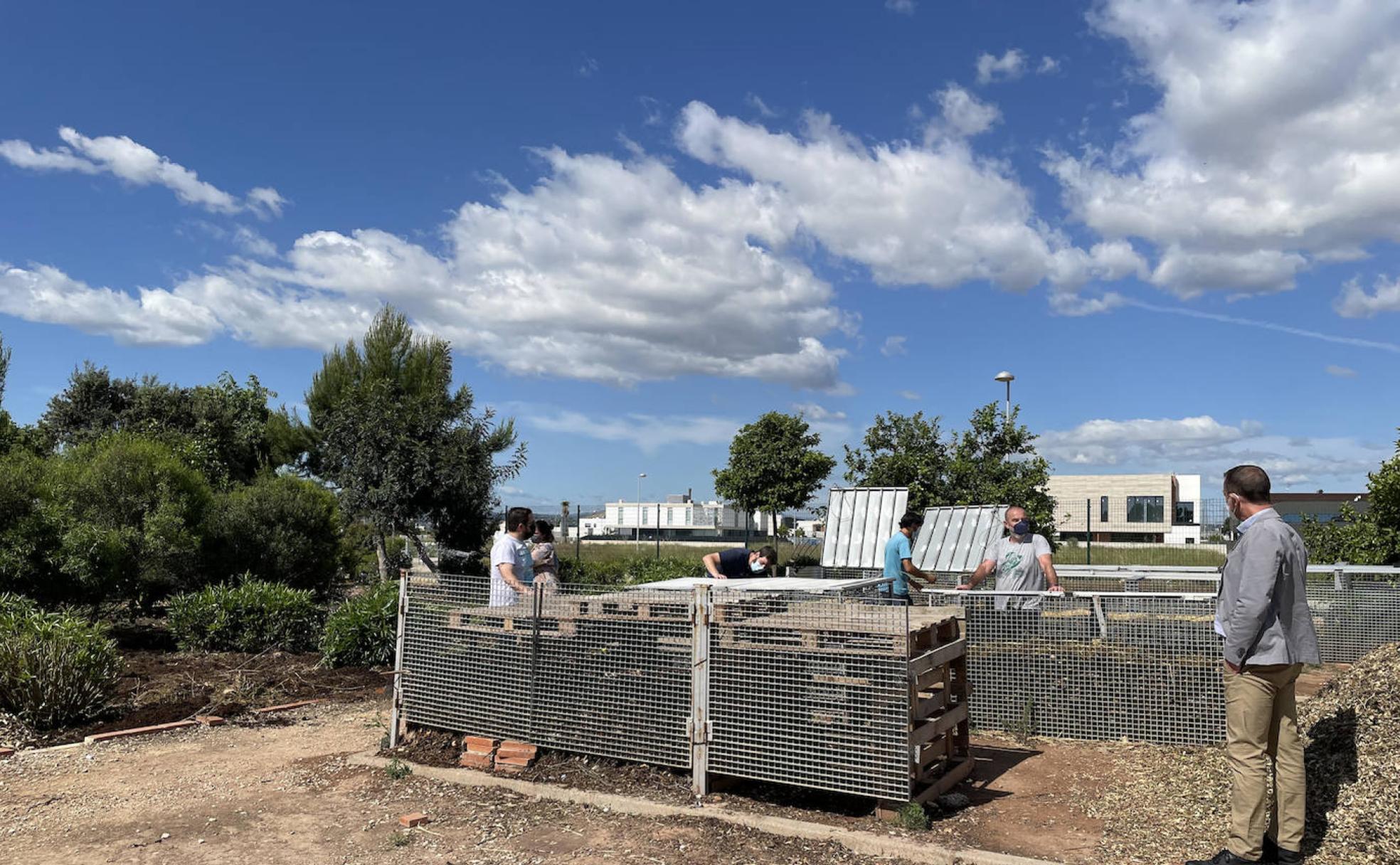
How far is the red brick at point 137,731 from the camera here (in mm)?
7602

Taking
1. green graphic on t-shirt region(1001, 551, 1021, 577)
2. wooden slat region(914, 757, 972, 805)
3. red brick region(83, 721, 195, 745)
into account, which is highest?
green graphic on t-shirt region(1001, 551, 1021, 577)

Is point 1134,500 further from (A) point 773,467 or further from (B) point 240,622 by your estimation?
(B) point 240,622

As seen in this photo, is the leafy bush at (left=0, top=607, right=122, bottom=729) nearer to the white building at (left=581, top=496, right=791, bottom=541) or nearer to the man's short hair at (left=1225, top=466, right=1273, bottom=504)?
the man's short hair at (left=1225, top=466, right=1273, bottom=504)

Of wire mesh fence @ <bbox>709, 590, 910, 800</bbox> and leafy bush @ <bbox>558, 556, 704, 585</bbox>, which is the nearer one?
wire mesh fence @ <bbox>709, 590, 910, 800</bbox>

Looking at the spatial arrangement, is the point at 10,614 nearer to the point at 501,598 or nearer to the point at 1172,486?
the point at 501,598

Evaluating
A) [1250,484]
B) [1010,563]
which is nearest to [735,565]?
[1010,563]

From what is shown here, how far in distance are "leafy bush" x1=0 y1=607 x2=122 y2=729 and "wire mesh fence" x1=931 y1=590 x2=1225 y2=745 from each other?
720 cm

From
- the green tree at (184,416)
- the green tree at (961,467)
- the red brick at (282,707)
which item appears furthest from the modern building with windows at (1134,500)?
the red brick at (282,707)

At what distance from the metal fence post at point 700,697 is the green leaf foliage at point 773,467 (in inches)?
795

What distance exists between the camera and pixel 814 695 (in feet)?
17.7

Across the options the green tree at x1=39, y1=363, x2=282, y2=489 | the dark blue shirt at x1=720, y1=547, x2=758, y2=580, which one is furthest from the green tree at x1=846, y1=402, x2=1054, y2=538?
the green tree at x1=39, y1=363, x2=282, y2=489

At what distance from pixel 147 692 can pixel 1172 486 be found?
49908 mm

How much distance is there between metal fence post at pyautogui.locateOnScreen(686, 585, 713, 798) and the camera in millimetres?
5734

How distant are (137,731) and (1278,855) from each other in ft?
26.0
